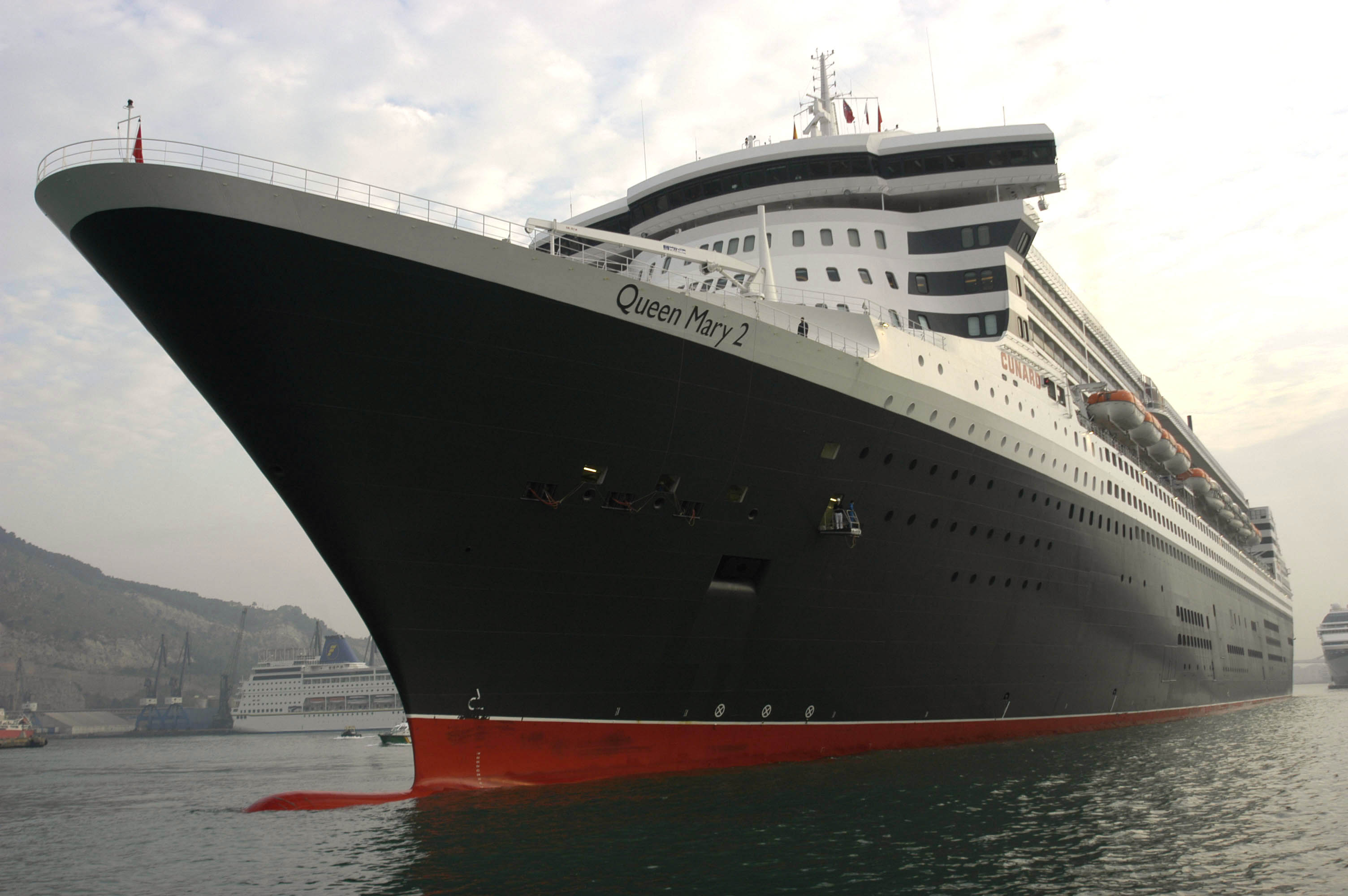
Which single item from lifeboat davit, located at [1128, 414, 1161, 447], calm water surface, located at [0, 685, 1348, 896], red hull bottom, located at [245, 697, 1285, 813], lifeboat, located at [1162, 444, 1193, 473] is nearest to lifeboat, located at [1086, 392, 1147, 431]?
lifeboat davit, located at [1128, 414, 1161, 447]

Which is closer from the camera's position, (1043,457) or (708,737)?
(708,737)

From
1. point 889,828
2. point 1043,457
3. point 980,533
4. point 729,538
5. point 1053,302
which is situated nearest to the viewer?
point 889,828

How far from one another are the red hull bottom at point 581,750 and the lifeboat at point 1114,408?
550 inches

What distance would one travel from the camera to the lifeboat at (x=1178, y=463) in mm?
32688

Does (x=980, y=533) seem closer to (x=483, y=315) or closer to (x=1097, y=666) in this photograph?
(x=1097, y=666)

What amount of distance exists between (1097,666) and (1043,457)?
23.3 ft

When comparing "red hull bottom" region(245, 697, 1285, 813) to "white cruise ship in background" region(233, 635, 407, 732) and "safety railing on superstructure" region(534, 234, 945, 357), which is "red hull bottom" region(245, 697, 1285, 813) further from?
"white cruise ship in background" region(233, 635, 407, 732)

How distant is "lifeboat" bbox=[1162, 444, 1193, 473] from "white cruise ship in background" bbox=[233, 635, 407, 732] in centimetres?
7512

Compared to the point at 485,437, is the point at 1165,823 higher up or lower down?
lower down

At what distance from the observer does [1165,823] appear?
38.1 feet

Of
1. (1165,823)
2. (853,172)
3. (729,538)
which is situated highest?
(853,172)

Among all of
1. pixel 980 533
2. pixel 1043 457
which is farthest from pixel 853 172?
pixel 980 533

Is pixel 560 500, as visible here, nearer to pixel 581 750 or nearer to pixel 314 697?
pixel 581 750

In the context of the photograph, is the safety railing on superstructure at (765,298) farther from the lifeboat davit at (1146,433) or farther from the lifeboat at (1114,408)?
the lifeboat davit at (1146,433)
